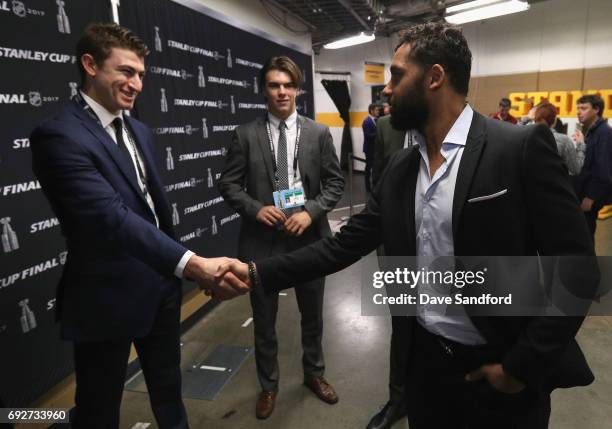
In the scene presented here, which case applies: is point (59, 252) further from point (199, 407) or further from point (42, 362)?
point (199, 407)

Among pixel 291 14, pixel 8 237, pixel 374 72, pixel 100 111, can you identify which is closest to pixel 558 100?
pixel 374 72

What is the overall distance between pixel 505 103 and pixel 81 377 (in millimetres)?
6960

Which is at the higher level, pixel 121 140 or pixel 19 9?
pixel 19 9

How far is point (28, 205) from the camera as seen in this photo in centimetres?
212

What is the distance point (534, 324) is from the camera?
3.41 ft

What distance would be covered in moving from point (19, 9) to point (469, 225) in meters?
2.35

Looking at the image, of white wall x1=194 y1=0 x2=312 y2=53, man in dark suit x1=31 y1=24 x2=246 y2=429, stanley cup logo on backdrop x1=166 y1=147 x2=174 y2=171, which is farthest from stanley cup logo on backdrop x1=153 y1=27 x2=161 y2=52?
man in dark suit x1=31 y1=24 x2=246 y2=429

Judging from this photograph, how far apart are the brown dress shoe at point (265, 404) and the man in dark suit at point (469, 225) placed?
113 cm

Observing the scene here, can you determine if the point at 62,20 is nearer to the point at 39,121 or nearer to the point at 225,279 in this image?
the point at 39,121

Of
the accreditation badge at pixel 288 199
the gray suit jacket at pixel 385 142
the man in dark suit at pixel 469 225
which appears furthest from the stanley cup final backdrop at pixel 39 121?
the man in dark suit at pixel 469 225

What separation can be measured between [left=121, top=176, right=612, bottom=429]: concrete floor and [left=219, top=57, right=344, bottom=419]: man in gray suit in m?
0.14

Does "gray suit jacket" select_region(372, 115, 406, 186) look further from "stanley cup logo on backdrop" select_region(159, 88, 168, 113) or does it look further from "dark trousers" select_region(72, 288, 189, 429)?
"stanley cup logo on backdrop" select_region(159, 88, 168, 113)

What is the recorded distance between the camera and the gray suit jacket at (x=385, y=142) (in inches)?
94.3

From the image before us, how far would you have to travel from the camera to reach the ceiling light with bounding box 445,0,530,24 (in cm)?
602
